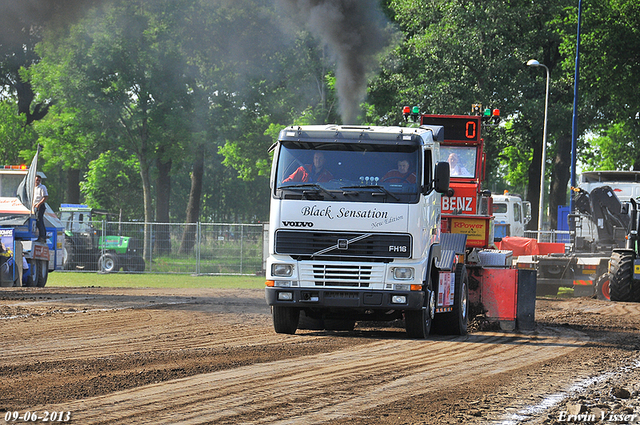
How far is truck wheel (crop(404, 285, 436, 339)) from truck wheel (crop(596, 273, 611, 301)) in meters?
12.2

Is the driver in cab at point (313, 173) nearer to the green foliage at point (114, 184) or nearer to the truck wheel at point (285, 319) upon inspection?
the truck wheel at point (285, 319)

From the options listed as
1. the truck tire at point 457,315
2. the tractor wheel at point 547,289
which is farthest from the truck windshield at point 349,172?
the tractor wheel at point 547,289

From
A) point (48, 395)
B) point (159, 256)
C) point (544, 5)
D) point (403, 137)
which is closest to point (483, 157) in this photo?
point (403, 137)

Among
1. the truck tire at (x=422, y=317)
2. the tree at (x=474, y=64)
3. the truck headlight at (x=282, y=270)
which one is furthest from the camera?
the tree at (x=474, y=64)

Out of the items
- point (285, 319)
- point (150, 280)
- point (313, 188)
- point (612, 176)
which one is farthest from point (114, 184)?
point (313, 188)

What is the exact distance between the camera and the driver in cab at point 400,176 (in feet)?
38.0

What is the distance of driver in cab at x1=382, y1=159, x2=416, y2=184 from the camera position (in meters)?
11.6

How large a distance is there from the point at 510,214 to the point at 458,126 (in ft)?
42.0

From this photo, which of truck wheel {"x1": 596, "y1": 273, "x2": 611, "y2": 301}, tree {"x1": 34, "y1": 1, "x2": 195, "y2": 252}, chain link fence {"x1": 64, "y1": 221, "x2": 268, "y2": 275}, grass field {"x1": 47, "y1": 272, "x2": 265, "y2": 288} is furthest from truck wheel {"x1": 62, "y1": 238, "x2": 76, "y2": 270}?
truck wheel {"x1": 596, "y1": 273, "x2": 611, "y2": 301}

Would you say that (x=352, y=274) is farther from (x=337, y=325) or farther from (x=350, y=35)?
(x=350, y=35)

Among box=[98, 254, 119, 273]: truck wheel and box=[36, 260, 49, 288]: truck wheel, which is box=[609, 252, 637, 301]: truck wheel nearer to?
box=[36, 260, 49, 288]: truck wheel

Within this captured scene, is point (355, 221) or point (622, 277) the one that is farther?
point (622, 277)

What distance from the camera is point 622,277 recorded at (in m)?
21.3

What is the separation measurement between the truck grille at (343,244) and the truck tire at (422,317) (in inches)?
31.1
